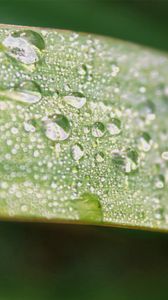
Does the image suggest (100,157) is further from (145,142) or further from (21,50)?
(21,50)

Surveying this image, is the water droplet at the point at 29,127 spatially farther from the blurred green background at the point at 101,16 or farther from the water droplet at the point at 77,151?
the blurred green background at the point at 101,16

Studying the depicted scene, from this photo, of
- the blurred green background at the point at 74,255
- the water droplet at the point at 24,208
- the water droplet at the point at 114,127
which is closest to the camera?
the water droplet at the point at 24,208

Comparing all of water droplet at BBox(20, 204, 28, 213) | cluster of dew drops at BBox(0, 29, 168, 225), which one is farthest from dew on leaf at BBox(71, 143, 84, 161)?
water droplet at BBox(20, 204, 28, 213)

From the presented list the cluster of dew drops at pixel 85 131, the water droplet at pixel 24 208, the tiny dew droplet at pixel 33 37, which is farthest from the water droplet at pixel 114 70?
the water droplet at pixel 24 208

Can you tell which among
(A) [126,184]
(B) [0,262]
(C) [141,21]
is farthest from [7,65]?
(C) [141,21]

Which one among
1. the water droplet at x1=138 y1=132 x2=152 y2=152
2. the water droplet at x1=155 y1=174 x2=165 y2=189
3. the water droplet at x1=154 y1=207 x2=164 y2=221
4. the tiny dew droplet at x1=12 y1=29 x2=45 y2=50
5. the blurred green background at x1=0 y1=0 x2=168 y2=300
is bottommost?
the blurred green background at x1=0 y1=0 x2=168 y2=300

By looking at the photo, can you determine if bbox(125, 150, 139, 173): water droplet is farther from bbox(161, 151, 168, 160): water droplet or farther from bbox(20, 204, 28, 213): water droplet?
bbox(20, 204, 28, 213): water droplet
